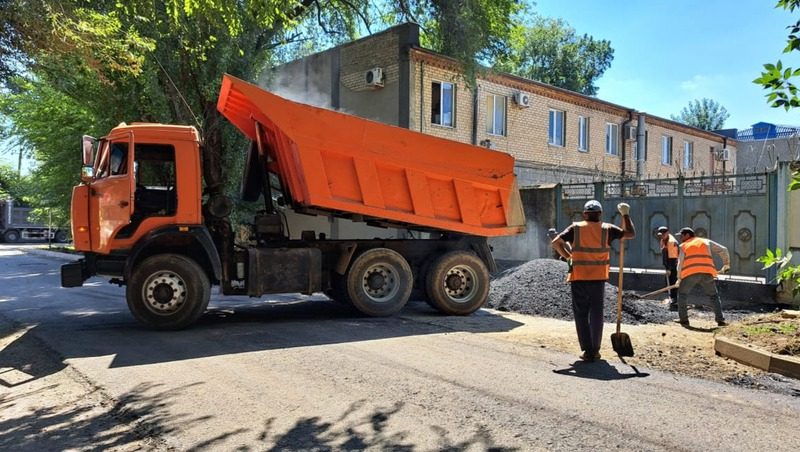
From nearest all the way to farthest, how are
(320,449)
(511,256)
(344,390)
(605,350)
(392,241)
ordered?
(320,449), (344,390), (605,350), (392,241), (511,256)

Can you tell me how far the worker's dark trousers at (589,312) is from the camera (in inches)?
243

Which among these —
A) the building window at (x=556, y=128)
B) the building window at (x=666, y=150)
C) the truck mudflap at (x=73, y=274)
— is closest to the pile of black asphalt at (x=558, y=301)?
the truck mudflap at (x=73, y=274)

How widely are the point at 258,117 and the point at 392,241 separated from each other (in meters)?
2.74

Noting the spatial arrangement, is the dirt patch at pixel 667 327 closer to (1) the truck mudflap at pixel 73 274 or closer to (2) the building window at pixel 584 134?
(1) the truck mudflap at pixel 73 274

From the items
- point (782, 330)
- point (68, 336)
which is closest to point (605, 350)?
point (782, 330)

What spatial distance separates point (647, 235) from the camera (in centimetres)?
1296

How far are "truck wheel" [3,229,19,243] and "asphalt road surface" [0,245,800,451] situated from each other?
4203 cm

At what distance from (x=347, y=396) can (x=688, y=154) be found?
27.6 m

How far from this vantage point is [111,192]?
24.8 feet

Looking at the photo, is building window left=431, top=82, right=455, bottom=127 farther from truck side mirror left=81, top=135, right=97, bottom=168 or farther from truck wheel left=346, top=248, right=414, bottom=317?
truck side mirror left=81, top=135, right=97, bottom=168

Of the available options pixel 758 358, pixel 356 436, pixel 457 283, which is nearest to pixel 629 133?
pixel 457 283

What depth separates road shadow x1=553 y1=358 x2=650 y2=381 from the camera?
18.1 ft

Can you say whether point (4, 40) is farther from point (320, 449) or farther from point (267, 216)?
point (320, 449)

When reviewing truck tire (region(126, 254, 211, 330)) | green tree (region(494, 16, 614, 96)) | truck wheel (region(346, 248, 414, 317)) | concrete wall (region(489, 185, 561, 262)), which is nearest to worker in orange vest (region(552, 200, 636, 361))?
truck wheel (region(346, 248, 414, 317))
